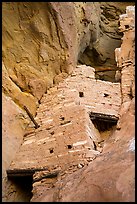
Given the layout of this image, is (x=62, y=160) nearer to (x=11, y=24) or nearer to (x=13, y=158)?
(x=13, y=158)

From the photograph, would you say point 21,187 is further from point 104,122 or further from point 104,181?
point 104,181

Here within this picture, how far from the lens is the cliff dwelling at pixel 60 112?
6.59m

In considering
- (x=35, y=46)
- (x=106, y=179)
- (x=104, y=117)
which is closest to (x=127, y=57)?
(x=104, y=117)

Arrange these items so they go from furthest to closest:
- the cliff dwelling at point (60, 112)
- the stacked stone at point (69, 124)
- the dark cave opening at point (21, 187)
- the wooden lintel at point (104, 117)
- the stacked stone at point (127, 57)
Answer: the stacked stone at point (127, 57) < the wooden lintel at point (104, 117) < the dark cave opening at point (21, 187) < the stacked stone at point (69, 124) < the cliff dwelling at point (60, 112)

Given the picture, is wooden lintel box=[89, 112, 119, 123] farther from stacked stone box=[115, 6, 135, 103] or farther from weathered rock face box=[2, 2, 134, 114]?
weathered rock face box=[2, 2, 134, 114]

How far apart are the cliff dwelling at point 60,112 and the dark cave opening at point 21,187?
0.02m

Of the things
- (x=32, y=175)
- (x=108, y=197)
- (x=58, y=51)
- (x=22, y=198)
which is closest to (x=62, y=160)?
(x=32, y=175)

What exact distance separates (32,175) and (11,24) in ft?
12.4

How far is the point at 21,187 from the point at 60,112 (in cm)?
181

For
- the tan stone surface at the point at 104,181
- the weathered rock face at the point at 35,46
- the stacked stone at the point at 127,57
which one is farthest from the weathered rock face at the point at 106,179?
the weathered rock face at the point at 35,46

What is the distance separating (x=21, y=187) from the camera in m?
8.18

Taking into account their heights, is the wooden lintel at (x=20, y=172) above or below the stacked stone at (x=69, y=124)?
below

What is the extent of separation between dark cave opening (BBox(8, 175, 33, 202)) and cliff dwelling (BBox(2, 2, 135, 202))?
19 mm

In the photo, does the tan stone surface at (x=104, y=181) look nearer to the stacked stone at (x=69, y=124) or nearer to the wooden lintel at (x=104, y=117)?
the stacked stone at (x=69, y=124)
